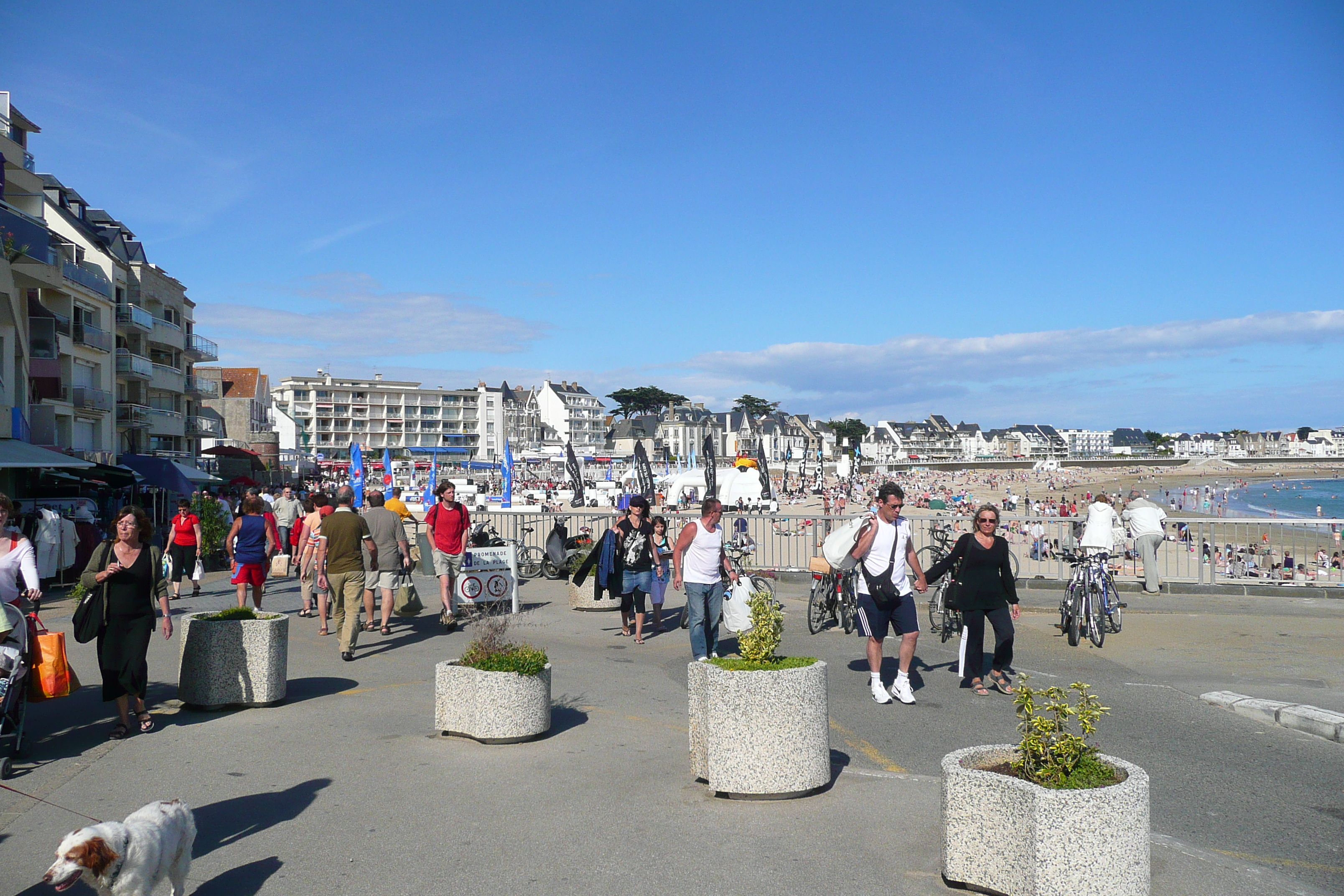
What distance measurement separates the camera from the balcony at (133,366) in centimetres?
4206

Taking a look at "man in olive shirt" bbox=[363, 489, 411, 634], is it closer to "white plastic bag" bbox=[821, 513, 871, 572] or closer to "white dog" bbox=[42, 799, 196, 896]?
"white plastic bag" bbox=[821, 513, 871, 572]

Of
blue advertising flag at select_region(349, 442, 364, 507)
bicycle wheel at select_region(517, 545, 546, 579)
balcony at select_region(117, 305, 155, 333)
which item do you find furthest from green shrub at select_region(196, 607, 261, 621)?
balcony at select_region(117, 305, 155, 333)

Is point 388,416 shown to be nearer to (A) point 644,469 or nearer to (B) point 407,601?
(A) point 644,469

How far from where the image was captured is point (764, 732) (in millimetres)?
5344

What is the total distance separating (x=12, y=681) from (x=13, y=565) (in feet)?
2.47

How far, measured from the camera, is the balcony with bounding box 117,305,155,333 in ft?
141

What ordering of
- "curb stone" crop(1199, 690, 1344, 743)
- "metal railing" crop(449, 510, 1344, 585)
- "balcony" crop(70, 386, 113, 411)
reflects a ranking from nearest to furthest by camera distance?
1. "curb stone" crop(1199, 690, 1344, 743)
2. "metal railing" crop(449, 510, 1344, 585)
3. "balcony" crop(70, 386, 113, 411)

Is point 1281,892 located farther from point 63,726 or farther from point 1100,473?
point 1100,473

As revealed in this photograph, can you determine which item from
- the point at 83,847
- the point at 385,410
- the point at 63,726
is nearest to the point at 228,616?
the point at 63,726

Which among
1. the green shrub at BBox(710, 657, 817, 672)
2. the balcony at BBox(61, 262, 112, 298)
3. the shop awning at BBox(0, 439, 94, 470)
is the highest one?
the balcony at BBox(61, 262, 112, 298)

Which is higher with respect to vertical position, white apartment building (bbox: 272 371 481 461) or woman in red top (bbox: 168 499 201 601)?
white apartment building (bbox: 272 371 481 461)

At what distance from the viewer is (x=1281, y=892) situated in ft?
13.9

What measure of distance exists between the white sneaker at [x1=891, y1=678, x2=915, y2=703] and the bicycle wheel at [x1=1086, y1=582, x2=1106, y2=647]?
4081mm

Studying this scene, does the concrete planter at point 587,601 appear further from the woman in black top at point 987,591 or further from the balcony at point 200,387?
the balcony at point 200,387
